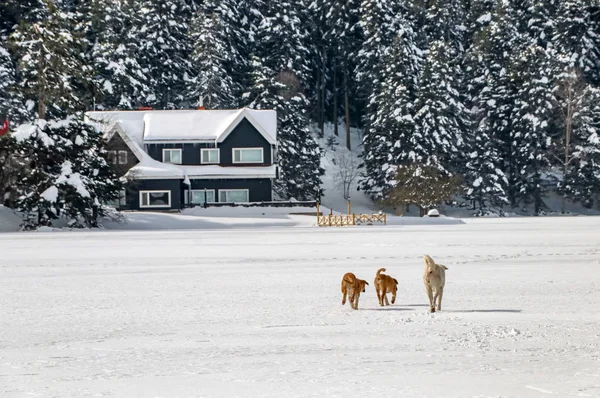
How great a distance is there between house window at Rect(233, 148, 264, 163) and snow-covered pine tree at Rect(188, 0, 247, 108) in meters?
13.4

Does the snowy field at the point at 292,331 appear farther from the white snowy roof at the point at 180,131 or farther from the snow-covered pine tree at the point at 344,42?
the snow-covered pine tree at the point at 344,42

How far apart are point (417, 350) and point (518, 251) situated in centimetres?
1775

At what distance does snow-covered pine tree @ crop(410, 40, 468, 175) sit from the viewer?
75.3 metres

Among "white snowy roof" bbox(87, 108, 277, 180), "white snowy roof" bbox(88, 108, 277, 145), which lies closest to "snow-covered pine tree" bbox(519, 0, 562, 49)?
"white snowy roof" bbox(88, 108, 277, 145)

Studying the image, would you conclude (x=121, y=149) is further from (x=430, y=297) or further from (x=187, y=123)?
(x=430, y=297)

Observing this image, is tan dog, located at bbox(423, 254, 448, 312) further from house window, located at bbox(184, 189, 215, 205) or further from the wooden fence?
house window, located at bbox(184, 189, 215, 205)

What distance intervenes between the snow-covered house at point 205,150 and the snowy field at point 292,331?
40.0 m

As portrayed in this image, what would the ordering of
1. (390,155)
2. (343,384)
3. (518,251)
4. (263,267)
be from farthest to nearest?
1. (390,155)
2. (518,251)
3. (263,267)
4. (343,384)

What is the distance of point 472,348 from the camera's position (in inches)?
419

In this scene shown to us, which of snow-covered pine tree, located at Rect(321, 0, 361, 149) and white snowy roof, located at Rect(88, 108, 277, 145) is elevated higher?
snow-covered pine tree, located at Rect(321, 0, 361, 149)

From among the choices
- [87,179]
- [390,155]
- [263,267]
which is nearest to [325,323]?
[263,267]

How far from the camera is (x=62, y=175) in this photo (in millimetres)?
48125

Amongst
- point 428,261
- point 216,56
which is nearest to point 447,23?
point 216,56

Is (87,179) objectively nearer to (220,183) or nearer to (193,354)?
(220,183)
